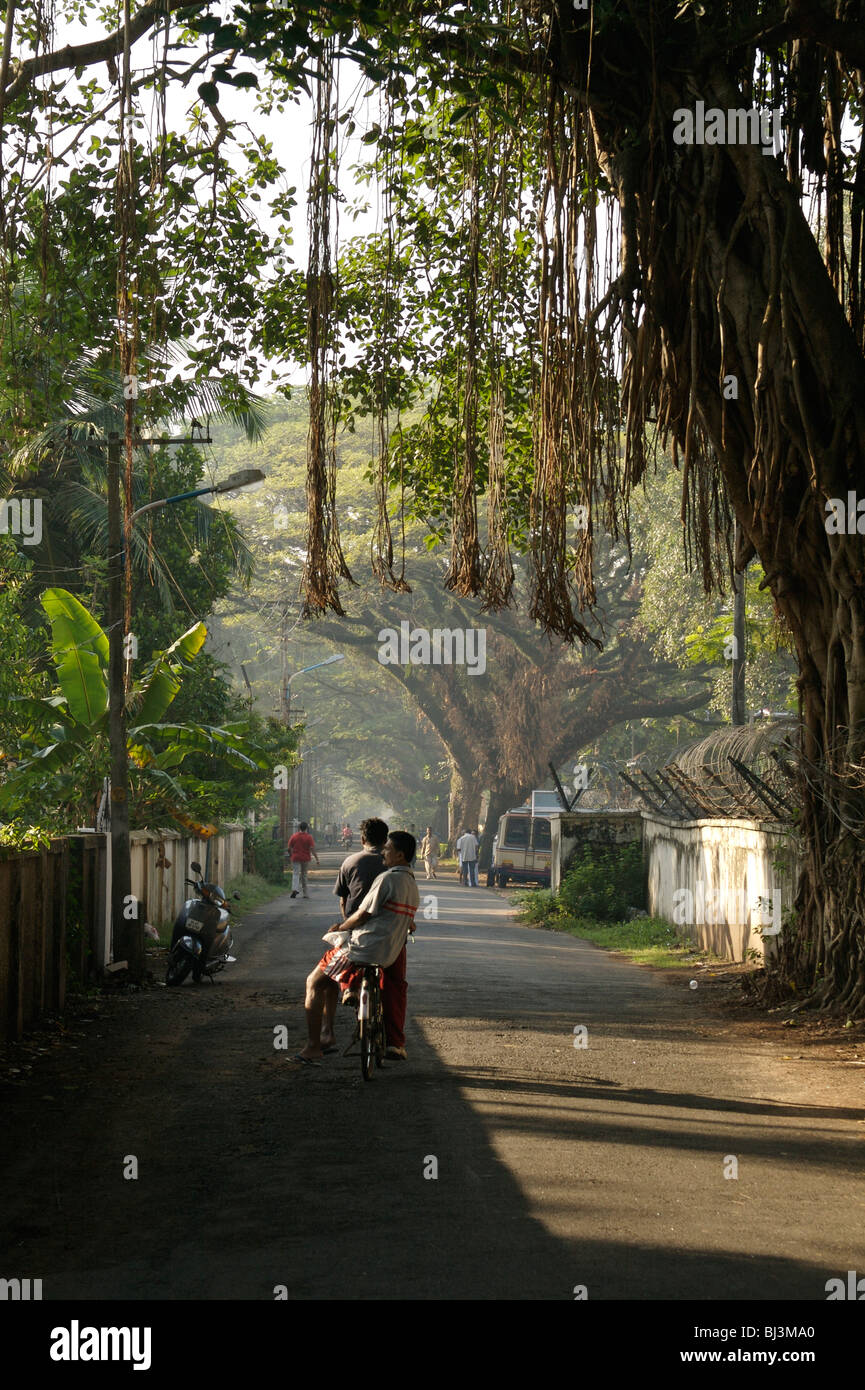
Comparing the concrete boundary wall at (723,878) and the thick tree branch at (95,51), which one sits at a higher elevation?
the thick tree branch at (95,51)

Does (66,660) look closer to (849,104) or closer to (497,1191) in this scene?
(849,104)

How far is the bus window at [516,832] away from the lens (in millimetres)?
41281

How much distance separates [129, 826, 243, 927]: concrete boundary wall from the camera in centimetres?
1988

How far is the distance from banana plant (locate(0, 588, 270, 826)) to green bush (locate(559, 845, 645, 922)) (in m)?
8.64

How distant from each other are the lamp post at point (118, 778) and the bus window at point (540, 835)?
85.0ft

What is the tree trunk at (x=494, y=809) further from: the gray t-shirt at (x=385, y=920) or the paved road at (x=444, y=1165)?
the gray t-shirt at (x=385, y=920)

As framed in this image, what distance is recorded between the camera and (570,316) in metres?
9.68

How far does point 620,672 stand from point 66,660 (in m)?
31.9

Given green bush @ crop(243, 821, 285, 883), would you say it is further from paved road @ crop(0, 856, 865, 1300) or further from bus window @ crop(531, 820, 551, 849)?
paved road @ crop(0, 856, 865, 1300)

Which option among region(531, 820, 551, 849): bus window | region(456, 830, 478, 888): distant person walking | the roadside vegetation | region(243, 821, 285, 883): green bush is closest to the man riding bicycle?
the roadside vegetation

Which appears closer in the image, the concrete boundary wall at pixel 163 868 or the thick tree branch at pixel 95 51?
the thick tree branch at pixel 95 51

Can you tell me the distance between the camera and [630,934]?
2305 cm

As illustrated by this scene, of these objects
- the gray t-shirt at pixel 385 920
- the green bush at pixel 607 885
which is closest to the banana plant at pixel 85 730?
the gray t-shirt at pixel 385 920
